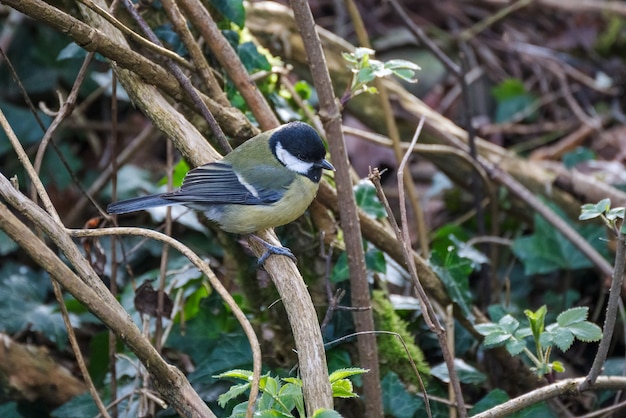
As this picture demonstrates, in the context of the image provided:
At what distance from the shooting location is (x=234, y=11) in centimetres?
268

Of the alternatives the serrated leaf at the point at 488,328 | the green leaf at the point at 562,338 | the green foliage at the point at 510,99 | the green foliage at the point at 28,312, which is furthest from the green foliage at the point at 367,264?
the green foliage at the point at 510,99

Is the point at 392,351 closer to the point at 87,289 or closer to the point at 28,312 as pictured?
the point at 87,289

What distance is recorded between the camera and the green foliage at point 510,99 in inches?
210

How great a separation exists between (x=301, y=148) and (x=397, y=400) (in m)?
0.96

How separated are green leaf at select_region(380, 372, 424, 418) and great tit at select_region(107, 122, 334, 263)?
2.24 ft

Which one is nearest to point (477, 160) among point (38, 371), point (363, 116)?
point (363, 116)

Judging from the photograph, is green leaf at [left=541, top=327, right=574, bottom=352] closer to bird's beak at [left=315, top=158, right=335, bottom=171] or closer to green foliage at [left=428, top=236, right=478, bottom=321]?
green foliage at [left=428, top=236, right=478, bottom=321]

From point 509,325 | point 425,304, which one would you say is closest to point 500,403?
point 509,325

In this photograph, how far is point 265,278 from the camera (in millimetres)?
2775

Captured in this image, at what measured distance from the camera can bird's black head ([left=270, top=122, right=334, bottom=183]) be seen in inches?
106

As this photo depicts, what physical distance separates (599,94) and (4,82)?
13.4ft

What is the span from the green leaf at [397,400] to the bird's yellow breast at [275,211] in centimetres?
68

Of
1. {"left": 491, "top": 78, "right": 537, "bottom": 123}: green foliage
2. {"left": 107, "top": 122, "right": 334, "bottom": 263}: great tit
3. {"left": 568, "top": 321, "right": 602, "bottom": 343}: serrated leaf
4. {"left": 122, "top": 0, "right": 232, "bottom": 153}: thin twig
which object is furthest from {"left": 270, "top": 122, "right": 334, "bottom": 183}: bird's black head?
{"left": 491, "top": 78, "right": 537, "bottom": 123}: green foliage

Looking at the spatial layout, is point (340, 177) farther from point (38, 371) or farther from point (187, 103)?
point (38, 371)
